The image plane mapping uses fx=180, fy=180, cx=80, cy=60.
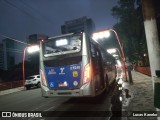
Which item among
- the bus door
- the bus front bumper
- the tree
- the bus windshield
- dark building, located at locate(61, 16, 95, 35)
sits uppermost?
dark building, located at locate(61, 16, 95, 35)

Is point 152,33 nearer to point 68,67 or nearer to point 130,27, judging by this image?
point 68,67

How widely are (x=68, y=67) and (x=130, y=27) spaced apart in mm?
38488

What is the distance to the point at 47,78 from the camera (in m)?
9.14

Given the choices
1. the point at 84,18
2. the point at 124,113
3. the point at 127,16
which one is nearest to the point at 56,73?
the point at 124,113

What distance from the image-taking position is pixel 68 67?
8.66 metres

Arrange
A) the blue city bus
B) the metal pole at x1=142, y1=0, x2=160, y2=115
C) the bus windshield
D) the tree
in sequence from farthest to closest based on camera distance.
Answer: the tree, the bus windshield, the blue city bus, the metal pole at x1=142, y1=0, x2=160, y2=115

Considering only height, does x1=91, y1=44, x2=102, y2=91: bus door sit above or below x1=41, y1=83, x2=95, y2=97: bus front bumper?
above

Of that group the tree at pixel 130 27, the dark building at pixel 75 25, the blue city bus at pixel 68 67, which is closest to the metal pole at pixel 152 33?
the blue city bus at pixel 68 67

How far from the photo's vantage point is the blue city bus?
8.30m

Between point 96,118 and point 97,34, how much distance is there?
17813 mm

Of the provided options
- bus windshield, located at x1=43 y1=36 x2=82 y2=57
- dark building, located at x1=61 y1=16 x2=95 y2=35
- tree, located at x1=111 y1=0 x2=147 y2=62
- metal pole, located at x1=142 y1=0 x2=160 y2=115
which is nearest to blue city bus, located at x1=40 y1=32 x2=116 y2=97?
bus windshield, located at x1=43 y1=36 x2=82 y2=57

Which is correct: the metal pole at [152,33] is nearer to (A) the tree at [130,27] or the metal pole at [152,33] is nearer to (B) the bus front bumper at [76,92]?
(B) the bus front bumper at [76,92]

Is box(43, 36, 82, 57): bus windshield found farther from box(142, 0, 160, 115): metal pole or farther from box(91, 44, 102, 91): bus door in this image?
box(142, 0, 160, 115): metal pole

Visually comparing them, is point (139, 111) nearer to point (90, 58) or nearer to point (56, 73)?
point (90, 58)
